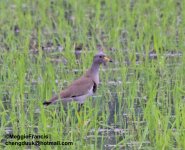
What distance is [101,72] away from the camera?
8.86m

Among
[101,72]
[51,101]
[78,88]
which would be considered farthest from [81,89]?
[101,72]

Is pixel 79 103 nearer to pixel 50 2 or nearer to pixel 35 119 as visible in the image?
pixel 35 119

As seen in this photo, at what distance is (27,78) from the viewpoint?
28.2ft

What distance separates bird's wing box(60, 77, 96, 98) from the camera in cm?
754

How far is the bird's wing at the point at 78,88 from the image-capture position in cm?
754

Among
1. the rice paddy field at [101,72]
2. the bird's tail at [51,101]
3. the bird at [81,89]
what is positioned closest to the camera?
the rice paddy field at [101,72]

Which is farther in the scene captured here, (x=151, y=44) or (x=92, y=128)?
(x=151, y=44)

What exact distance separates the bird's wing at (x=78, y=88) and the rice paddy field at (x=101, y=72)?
0.15 meters

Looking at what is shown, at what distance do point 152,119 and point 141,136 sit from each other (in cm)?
16

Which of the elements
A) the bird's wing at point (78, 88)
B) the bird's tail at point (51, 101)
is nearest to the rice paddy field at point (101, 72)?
the bird's tail at point (51, 101)

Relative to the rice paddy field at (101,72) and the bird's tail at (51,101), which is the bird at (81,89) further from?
the rice paddy field at (101,72)

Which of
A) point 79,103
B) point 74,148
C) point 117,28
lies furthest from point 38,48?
point 74,148

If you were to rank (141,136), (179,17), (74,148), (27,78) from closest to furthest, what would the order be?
1. (74,148)
2. (141,136)
3. (27,78)
4. (179,17)

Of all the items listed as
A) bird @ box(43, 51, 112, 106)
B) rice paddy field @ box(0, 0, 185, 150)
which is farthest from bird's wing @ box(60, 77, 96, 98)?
rice paddy field @ box(0, 0, 185, 150)
